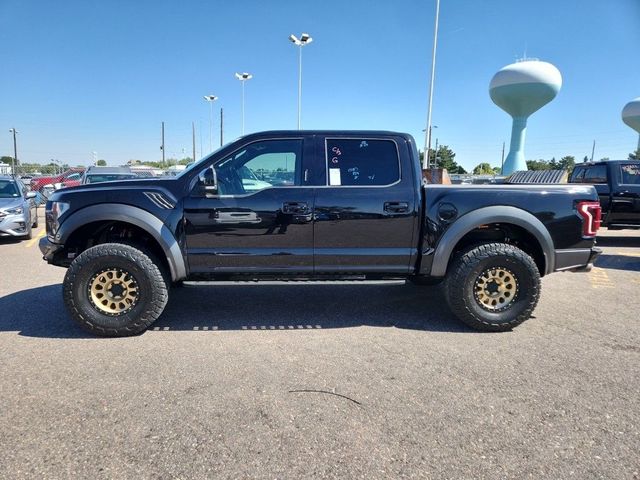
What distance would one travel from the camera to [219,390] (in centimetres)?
300

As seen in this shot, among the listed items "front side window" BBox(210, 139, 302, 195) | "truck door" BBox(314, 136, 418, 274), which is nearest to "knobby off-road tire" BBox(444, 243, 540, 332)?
"truck door" BBox(314, 136, 418, 274)

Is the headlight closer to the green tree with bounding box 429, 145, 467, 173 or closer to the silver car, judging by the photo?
the silver car

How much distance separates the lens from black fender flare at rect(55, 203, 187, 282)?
3863 millimetres

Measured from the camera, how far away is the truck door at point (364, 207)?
403 cm

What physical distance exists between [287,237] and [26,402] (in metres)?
2.29

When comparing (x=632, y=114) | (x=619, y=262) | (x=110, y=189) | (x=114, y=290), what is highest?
(x=632, y=114)

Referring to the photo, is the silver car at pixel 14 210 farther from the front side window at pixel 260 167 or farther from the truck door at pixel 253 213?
the front side window at pixel 260 167

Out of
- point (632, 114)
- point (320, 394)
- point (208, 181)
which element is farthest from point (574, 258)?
point (632, 114)

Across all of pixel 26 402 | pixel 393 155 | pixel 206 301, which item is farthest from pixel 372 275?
pixel 26 402

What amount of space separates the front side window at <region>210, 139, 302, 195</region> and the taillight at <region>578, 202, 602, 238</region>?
2794mm

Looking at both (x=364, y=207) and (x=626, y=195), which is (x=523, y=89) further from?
(x=364, y=207)

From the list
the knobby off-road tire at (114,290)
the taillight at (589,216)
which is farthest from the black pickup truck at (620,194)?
the knobby off-road tire at (114,290)

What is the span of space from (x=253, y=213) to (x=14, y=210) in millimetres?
7596

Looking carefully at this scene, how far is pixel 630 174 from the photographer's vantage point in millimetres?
9125
